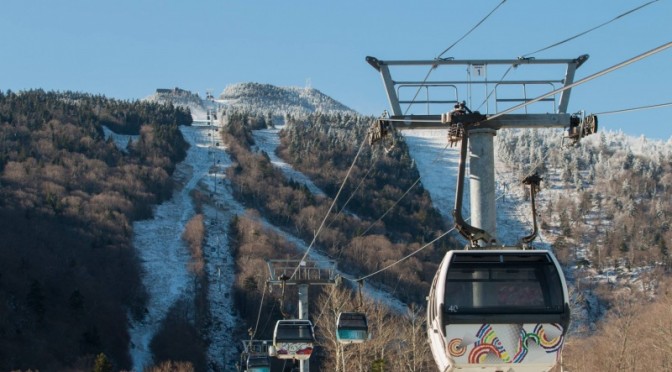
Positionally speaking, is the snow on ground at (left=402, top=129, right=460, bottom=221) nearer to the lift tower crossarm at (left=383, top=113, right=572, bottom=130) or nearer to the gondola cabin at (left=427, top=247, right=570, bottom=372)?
the lift tower crossarm at (left=383, top=113, right=572, bottom=130)

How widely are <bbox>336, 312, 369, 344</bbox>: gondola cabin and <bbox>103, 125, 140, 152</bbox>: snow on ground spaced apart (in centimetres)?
13977

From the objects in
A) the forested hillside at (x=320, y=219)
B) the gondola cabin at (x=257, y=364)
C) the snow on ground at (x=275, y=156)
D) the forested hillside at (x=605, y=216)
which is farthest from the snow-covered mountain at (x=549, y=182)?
the gondola cabin at (x=257, y=364)

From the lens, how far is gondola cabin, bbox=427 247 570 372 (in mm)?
13555

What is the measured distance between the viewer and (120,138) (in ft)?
572

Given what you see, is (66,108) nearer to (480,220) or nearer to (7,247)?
(7,247)

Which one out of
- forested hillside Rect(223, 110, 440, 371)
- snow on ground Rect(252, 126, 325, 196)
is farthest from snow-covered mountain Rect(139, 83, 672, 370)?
forested hillside Rect(223, 110, 440, 371)

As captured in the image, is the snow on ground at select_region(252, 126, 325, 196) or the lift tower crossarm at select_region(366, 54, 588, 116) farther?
the snow on ground at select_region(252, 126, 325, 196)

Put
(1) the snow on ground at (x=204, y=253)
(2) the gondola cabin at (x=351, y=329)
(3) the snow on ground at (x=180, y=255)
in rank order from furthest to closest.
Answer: (3) the snow on ground at (x=180, y=255) < (1) the snow on ground at (x=204, y=253) < (2) the gondola cabin at (x=351, y=329)

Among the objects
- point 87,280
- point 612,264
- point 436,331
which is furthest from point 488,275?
point 612,264

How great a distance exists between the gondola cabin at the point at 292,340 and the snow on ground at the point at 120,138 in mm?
140860

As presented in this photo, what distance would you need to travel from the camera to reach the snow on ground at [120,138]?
170 metres

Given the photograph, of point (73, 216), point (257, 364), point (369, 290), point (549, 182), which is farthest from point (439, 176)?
point (257, 364)

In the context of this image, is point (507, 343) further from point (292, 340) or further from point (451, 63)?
point (292, 340)

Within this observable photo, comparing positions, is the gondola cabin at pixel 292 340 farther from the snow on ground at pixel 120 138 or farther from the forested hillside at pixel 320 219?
the snow on ground at pixel 120 138
